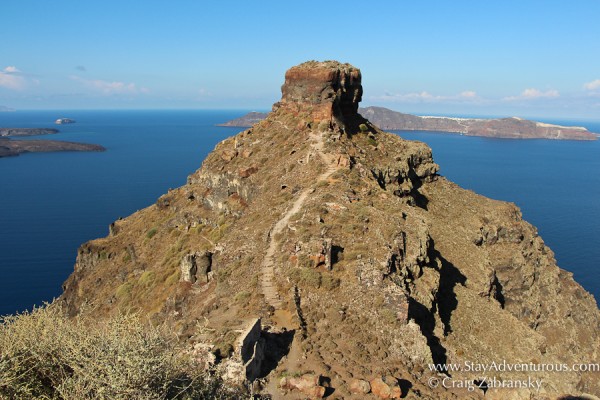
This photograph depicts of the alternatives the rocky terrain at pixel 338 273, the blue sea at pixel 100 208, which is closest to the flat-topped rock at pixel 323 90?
the rocky terrain at pixel 338 273

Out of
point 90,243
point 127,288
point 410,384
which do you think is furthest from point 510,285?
point 90,243

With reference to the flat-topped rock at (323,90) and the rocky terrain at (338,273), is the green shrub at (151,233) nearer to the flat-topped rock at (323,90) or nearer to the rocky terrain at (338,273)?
the rocky terrain at (338,273)

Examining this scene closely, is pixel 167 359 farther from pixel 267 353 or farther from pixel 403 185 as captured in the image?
pixel 403 185

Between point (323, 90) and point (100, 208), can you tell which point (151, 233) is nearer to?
point (323, 90)

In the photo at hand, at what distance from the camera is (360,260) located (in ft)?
94.3

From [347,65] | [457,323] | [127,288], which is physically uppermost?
[347,65]

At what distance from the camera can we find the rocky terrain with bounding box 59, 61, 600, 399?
22.3 metres

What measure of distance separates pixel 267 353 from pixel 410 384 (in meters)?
7.37

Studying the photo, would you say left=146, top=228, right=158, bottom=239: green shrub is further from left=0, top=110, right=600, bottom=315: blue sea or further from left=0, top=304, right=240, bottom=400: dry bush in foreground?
left=0, top=304, right=240, bottom=400: dry bush in foreground

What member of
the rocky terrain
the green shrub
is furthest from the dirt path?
the green shrub

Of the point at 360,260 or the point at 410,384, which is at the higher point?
the point at 360,260

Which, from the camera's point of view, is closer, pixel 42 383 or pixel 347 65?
pixel 42 383

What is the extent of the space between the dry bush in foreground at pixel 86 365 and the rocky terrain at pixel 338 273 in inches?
148

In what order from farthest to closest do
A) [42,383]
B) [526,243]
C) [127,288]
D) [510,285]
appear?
[526,243] < [510,285] < [127,288] < [42,383]
